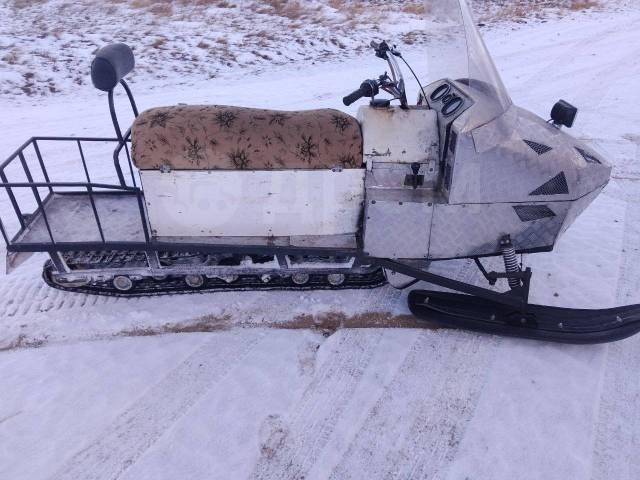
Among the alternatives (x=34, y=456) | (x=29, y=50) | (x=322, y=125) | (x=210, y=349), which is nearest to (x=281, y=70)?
(x=29, y=50)

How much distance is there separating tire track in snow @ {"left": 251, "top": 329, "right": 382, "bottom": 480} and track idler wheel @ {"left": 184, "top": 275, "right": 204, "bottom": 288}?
4.18 ft

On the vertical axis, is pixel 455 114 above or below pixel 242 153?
Result: above

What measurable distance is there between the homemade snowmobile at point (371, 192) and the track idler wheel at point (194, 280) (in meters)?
0.08

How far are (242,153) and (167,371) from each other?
5.56ft

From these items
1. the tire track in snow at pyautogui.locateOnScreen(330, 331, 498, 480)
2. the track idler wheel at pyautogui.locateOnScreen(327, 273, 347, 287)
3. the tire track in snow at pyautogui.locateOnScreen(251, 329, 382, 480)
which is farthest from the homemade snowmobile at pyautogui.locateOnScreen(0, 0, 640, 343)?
the tire track in snow at pyautogui.locateOnScreen(251, 329, 382, 480)

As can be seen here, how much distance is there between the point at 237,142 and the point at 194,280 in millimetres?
1345

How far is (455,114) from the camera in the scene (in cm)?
363

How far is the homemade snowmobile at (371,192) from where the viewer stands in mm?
3582

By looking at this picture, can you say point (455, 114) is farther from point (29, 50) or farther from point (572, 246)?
point (29, 50)

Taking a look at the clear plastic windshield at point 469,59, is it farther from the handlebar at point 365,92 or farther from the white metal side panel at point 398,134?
the handlebar at point 365,92

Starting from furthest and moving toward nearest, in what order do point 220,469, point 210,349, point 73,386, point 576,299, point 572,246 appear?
point 572,246 → point 576,299 → point 210,349 → point 73,386 → point 220,469

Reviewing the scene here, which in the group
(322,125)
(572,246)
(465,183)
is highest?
(322,125)

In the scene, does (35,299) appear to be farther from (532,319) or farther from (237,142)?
(532,319)

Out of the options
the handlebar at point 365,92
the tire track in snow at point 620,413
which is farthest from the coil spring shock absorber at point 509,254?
the handlebar at point 365,92
